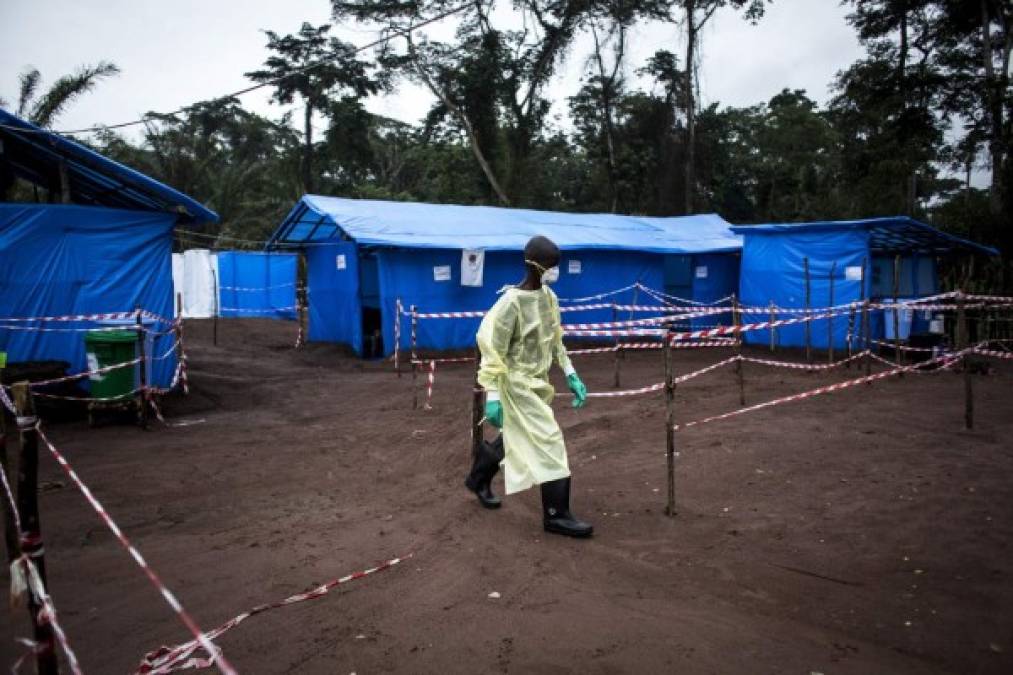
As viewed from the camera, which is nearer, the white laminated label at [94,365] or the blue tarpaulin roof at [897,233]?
the white laminated label at [94,365]

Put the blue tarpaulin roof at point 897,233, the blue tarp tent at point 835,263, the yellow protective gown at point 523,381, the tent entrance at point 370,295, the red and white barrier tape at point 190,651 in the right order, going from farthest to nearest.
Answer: the tent entrance at point 370,295 → the blue tarp tent at point 835,263 → the blue tarpaulin roof at point 897,233 → the yellow protective gown at point 523,381 → the red and white barrier tape at point 190,651

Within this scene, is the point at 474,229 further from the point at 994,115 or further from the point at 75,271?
the point at 994,115

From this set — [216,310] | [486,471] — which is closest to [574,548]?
[486,471]

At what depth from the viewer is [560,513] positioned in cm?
460

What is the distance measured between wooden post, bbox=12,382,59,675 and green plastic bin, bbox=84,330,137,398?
260 inches

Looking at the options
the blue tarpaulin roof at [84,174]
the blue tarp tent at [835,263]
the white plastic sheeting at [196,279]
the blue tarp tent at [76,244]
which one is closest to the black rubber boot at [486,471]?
the blue tarpaulin roof at [84,174]

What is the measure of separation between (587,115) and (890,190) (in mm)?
14583

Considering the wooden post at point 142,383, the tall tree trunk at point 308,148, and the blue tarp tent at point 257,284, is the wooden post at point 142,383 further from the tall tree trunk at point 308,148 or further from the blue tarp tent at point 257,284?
the tall tree trunk at point 308,148

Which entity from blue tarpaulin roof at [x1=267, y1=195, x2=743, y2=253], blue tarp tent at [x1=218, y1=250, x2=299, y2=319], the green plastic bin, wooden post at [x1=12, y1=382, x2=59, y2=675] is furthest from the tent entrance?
wooden post at [x1=12, y1=382, x2=59, y2=675]

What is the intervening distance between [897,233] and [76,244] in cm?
1529

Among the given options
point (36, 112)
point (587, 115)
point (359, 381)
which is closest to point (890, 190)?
point (587, 115)

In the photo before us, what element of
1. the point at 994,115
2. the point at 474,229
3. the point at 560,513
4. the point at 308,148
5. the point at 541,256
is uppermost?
the point at 308,148

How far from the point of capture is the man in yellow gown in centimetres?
448

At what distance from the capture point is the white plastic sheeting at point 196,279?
23.9 meters
